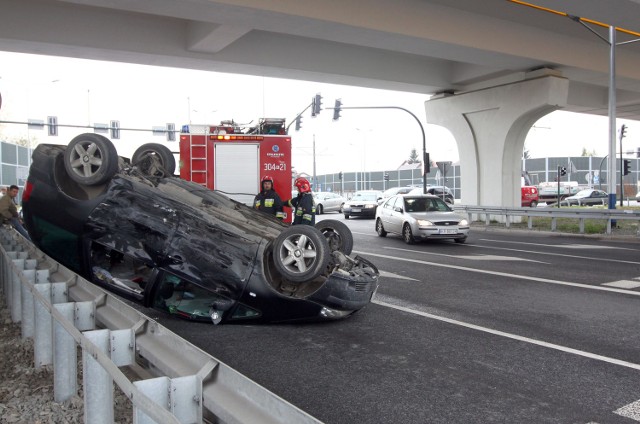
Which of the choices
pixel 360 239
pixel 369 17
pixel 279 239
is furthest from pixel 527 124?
pixel 279 239

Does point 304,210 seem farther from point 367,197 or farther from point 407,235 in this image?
point 367,197

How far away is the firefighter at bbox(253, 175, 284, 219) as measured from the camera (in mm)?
9672

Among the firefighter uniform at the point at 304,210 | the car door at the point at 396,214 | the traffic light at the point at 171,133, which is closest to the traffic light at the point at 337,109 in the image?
the traffic light at the point at 171,133

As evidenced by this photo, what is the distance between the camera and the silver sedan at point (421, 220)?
1478 centimetres

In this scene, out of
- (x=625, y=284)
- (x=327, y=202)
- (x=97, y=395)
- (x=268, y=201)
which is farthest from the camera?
(x=327, y=202)

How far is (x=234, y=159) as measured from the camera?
1155 cm

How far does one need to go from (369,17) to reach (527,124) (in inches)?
477

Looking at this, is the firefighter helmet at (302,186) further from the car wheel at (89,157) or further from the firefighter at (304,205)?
the car wheel at (89,157)

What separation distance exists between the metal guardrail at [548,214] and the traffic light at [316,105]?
8.62 meters

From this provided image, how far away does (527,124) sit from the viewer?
2256 centimetres

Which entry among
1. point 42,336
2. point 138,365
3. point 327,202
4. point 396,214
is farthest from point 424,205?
point 327,202

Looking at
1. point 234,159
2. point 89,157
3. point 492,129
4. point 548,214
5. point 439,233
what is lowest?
point 439,233

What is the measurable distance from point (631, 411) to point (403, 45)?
12.4 meters

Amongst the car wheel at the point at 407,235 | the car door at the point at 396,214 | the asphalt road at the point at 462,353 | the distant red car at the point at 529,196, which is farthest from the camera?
the distant red car at the point at 529,196
